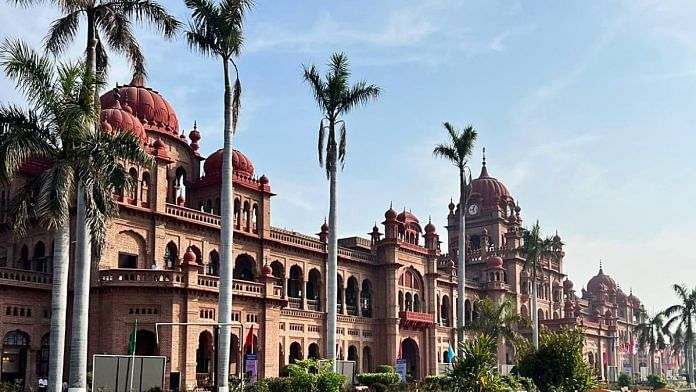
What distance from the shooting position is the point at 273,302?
135ft

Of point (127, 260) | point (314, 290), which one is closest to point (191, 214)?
point (127, 260)

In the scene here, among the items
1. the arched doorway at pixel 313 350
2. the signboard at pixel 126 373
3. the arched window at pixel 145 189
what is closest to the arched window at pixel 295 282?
the arched doorway at pixel 313 350

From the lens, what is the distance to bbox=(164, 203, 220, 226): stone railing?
3928 centimetres

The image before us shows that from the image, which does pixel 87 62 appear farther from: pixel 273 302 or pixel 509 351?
pixel 509 351

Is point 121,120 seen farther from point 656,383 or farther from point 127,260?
point 656,383

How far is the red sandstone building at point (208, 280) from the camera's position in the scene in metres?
34.0

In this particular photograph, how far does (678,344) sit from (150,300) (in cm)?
5896

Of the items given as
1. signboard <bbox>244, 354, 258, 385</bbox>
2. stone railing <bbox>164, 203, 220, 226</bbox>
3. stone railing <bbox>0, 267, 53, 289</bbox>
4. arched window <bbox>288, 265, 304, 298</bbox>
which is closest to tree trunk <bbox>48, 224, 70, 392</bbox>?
stone railing <bbox>0, 267, 53, 289</bbox>

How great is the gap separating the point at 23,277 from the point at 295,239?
59.2 ft

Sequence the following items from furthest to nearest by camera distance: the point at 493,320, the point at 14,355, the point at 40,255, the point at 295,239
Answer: the point at 493,320 < the point at 295,239 < the point at 40,255 < the point at 14,355

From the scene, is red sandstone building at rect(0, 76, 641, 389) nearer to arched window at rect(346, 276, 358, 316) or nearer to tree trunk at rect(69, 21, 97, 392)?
arched window at rect(346, 276, 358, 316)

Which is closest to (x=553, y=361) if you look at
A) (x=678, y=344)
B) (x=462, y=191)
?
(x=462, y=191)

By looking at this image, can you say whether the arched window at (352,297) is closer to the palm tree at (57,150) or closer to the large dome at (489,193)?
the large dome at (489,193)

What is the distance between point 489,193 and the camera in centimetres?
7975
